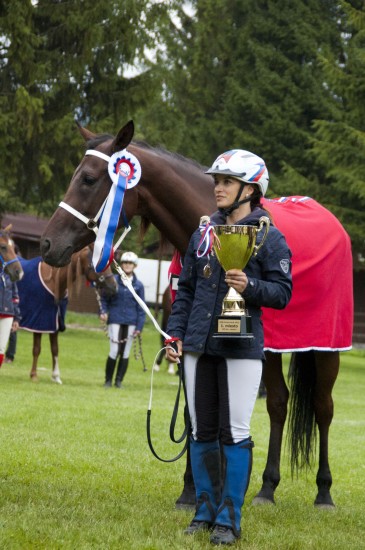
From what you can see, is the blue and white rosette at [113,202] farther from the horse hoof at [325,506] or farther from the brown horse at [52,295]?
the brown horse at [52,295]

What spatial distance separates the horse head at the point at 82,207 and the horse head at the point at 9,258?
7.01 meters

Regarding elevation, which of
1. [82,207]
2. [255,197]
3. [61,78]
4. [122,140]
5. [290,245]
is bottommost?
[290,245]

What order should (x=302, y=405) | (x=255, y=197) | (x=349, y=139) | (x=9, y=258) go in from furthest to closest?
1. (x=349, y=139)
2. (x=9, y=258)
3. (x=302, y=405)
4. (x=255, y=197)

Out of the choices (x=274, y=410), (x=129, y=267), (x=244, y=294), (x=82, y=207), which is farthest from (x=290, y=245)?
(x=129, y=267)

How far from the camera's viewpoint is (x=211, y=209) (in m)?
5.93

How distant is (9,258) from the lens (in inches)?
511

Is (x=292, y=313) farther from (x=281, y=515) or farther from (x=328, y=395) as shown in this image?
(x=281, y=515)

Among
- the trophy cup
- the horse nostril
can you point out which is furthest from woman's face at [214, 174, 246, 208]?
the horse nostril

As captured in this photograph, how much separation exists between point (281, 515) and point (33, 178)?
A: 19.8 m

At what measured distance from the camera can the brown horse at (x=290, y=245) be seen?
564 cm

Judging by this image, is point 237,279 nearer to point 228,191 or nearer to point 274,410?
point 228,191

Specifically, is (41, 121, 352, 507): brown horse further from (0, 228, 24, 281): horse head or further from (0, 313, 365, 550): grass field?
(0, 228, 24, 281): horse head

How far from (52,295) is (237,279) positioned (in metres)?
10.8

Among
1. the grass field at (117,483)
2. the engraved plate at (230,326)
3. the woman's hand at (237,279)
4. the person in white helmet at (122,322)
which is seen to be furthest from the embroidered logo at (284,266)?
the person in white helmet at (122,322)
